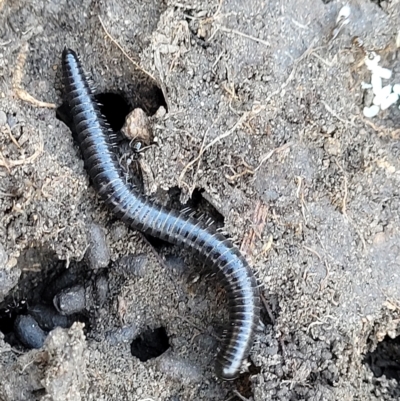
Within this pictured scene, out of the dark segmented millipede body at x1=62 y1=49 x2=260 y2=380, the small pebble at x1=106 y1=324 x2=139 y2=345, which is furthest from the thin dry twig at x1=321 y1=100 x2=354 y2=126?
the small pebble at x1=106 y1=324 x2=139 y2=345

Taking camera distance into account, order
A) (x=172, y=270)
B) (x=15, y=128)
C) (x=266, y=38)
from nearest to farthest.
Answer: (x=15, y=128), (x=266, y=38), (x=172, y=270)

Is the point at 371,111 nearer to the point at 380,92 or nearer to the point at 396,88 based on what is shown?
the point at 380,92

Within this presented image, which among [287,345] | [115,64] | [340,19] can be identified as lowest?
[287,345]

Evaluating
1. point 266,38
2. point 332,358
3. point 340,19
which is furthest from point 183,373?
point 340,19

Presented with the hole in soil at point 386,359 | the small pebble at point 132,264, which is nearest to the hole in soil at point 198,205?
the small pebble at point 132,264

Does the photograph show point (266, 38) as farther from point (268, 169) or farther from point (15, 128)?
point (15, 128)

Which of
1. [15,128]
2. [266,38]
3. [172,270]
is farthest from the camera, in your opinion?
[172,270]

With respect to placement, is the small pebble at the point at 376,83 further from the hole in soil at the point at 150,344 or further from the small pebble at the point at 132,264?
the hole in soil at the point at 150,344
